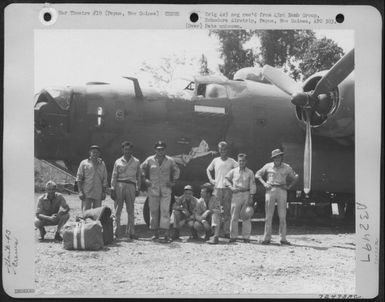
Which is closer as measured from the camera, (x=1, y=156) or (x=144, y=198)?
(x=1, y=156)

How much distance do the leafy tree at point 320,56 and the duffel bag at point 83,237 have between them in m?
4.73

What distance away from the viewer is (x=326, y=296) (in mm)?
7941

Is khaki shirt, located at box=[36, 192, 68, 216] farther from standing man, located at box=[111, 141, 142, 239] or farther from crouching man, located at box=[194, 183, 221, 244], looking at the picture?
crouching man, located at box=[194, 183, 221, 244]

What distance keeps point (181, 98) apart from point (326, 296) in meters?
4.57

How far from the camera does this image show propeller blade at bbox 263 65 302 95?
9.91m

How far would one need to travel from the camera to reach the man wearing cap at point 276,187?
9188mm

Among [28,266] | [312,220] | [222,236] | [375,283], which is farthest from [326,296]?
[28,266]

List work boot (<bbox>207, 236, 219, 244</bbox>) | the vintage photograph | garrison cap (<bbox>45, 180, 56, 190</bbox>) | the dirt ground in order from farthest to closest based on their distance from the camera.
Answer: work boot (<bbox>207, 236, 219, 244</bbox>) < garrison cap (<bbox>45, 180, 56, 190</bbox>) < the vintage photograph < the dirt ground

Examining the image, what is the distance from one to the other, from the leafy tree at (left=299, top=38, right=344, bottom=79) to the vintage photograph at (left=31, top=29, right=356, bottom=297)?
0.03 meters

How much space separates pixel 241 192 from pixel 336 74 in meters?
2.68

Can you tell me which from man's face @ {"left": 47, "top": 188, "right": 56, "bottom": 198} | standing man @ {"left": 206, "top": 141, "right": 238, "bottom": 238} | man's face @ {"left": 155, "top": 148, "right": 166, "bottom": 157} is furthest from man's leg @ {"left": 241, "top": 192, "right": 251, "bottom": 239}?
man's face @ {"left": 47, "top": 188, "right": 56, "bottom": 198}

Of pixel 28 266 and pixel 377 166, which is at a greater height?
pixel 377 166

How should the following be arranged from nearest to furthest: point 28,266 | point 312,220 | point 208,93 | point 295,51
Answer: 1. point 28,266
2. point 295,51
3. point 208,93
4. point 312,220

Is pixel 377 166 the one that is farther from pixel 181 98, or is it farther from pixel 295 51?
pixel 181 98
